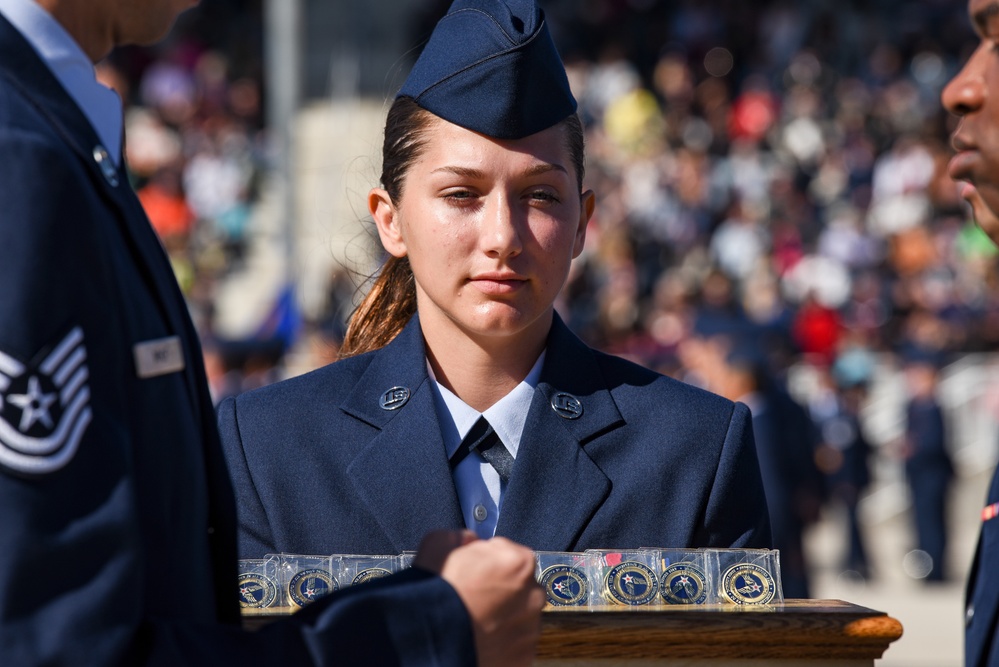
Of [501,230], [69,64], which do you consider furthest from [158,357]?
[501,230]

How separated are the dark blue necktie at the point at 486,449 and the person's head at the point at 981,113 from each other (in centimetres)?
88

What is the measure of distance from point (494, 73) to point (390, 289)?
65 centimetres

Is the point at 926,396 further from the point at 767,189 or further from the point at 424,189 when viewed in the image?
the point at 424,189

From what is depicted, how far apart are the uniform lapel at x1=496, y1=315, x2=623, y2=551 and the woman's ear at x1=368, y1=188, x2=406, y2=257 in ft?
1.07

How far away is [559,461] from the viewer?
8.41 feet

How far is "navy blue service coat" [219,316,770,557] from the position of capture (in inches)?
98.2

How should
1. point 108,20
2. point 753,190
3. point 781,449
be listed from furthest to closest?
point 753,190 < point 781,449 < point 108,20

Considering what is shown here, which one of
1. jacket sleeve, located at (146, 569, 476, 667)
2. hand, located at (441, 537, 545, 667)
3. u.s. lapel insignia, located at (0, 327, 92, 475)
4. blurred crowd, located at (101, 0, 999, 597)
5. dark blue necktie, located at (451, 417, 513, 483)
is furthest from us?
blurred crowd, located at (101, 0, 999, 597)

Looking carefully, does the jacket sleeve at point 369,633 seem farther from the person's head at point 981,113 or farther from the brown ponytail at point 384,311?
the brown ponytail at point 384,311

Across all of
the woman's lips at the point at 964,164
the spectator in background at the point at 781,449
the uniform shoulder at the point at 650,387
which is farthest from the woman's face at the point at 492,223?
the spectator in background at the point at 781,449

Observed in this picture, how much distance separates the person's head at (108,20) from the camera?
155 centimetres

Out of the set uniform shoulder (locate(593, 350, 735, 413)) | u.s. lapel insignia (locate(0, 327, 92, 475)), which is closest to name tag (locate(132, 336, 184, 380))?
u.s. lapel insignia (locate(0, 327, 92, 475))

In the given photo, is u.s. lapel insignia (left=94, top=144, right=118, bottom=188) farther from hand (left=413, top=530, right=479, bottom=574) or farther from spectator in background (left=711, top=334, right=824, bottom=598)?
spectator in background (left=711, top=334, right=824, bottom=598)

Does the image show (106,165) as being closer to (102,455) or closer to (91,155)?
(91,155)
